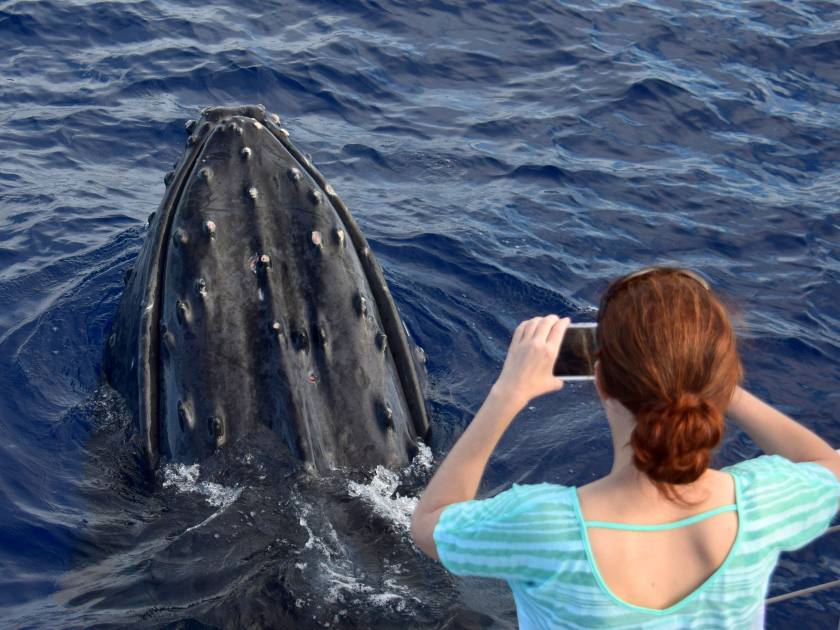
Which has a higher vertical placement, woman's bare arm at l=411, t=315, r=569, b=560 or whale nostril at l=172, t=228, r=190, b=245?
woman's bare arm at l=411, t=315, r=569, b=560

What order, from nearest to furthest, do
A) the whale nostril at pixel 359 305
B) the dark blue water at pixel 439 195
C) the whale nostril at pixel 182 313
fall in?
1. the whale nostril at pixel 182 313
2. the whale nostril at pixel 359 305
3. the dark blue water at pixel 439 195

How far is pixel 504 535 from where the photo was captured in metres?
2.85

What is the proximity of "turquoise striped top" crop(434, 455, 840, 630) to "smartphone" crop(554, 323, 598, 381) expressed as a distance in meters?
0.34

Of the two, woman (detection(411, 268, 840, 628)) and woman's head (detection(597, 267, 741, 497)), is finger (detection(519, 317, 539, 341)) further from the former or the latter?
woman's head (detection(597, 267, 741, 497))

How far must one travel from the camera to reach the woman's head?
261 cm

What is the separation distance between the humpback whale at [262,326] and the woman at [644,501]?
7.11 feet

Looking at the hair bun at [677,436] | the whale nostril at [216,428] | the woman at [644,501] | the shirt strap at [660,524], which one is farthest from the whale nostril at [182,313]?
the hair bun at [677,436]

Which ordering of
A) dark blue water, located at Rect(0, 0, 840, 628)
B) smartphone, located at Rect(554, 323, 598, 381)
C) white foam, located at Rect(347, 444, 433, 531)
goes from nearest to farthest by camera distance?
1. smartphone, located at Rect(554, 323, 598, 381)
2. white foam, located at Rect(347, 444, 433, 531)
3. dark blue water, located at Rect(0, 0, 840, 628)

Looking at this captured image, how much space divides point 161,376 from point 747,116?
10.3 metres

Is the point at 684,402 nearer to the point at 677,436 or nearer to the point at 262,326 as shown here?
the point at 677,436

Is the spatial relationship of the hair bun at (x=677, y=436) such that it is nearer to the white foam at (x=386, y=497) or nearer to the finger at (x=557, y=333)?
the finger at (x=557, y=333)

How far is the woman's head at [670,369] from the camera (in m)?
2.61

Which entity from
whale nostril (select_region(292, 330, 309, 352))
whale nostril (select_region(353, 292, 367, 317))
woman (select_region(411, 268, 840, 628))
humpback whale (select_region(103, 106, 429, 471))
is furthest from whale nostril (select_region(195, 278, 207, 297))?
woman (select_region(411, 268, 840, 628))

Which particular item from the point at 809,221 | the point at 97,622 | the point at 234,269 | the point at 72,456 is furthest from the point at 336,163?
the point at 97,622
